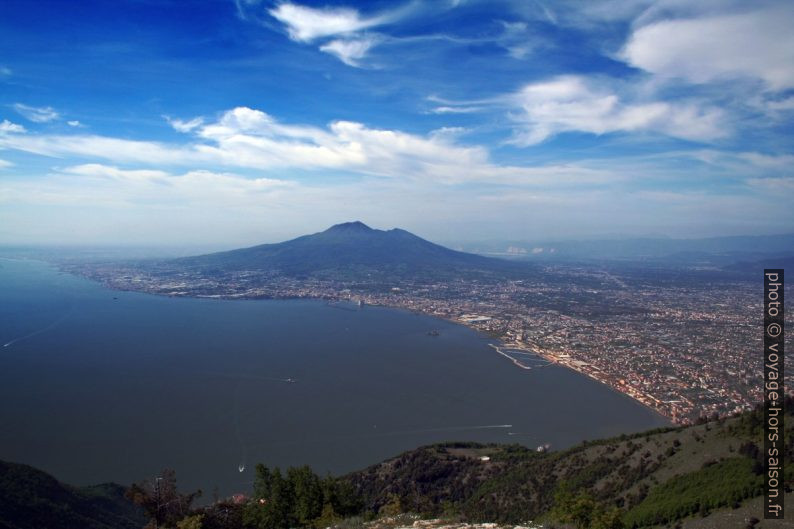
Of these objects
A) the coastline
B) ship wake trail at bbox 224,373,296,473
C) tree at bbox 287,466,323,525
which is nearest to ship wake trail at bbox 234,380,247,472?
ship wake trail at bbox 224,373,296,473

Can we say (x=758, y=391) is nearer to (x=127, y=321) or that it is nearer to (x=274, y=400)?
(x=274, y=400)

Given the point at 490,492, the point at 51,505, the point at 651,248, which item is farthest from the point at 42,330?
the point at 651,248

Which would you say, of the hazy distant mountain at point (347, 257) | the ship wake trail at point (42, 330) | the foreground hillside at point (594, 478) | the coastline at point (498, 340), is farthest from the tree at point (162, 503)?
the hazy distant mountain at point (347, 257)

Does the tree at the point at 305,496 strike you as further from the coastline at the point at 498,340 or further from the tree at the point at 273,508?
the coastline at the point at 498,340

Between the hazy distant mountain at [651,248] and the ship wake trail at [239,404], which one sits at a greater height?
the hazy distant mountain at [651,248]

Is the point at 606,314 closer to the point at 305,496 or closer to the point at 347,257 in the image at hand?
the point at 305,496
